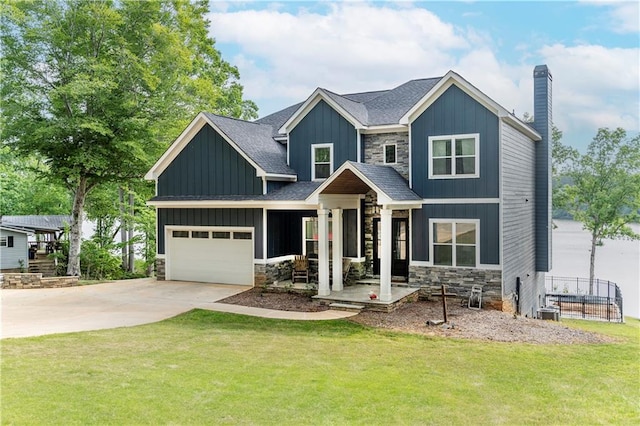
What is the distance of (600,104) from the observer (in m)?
28.5

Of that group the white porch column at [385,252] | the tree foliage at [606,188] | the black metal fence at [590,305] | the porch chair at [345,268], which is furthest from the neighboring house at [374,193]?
the tree foliage at [606,188]

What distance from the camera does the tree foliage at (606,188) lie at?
2708cm

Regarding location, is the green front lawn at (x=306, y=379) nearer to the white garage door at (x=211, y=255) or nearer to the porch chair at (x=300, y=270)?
the porch chair at (x=300, y=270)

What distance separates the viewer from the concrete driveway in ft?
36.6

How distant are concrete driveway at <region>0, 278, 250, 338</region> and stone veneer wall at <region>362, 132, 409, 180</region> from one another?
5.94 meters

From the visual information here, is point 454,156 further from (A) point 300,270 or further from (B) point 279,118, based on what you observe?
(B) point 279,118

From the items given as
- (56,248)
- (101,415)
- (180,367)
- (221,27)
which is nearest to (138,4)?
(221,27)

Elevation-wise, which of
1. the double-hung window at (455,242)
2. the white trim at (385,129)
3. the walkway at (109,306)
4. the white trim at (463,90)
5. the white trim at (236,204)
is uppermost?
the white trim at (463,90)

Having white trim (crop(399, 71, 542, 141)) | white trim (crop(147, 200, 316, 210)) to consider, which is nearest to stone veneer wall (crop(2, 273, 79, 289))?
white trim (crop(147, 200, 316, 210))

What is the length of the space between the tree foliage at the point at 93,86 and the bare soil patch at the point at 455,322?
394 inches

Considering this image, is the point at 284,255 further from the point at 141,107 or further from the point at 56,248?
the point at 56,248

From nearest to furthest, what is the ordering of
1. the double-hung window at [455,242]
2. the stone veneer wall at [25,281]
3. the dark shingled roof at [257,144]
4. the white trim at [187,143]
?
the double-hung window at [455,242] < the white trim at [187,143] < the dark shingled roof at [257,144] < the stone veneer wall at [25,281]

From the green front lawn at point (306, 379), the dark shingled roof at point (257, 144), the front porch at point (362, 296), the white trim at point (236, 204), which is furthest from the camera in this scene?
the dark shingled roof at point (257, 144)

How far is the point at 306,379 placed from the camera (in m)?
7.20
